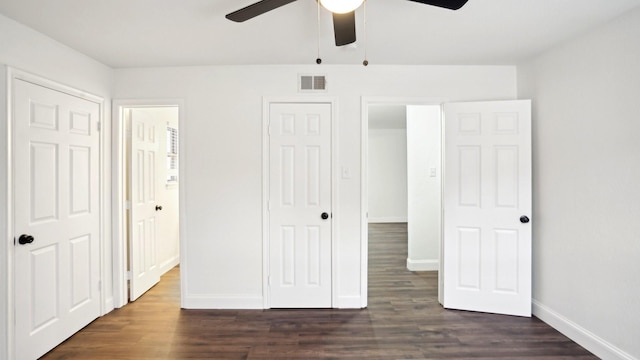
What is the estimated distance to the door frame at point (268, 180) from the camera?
3.05 metres

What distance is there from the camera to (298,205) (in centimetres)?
307

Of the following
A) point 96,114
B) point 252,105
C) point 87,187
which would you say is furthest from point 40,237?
point 252,105

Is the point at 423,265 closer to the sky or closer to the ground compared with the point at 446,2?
closer to the ground

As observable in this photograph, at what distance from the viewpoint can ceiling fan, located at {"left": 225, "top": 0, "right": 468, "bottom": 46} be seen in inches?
57.1

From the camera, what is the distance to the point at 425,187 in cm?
435

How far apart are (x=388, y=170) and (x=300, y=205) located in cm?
564

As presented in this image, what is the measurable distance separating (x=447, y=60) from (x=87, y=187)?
3549 mm

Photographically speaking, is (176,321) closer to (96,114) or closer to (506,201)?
(96,114)

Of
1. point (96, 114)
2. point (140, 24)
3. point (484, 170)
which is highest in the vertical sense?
point (140, 24)

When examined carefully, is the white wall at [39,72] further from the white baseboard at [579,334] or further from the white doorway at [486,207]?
the white baseboard at [579,334]

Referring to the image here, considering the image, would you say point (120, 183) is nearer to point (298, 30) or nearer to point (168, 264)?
point (168, 264)

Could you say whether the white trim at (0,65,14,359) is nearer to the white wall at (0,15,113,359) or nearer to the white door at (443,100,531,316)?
the white wall at (0,15,113,359)

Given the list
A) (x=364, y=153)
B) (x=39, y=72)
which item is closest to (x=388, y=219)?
(x=364, y=153)

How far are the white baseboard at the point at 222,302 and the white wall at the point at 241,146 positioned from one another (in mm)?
10
